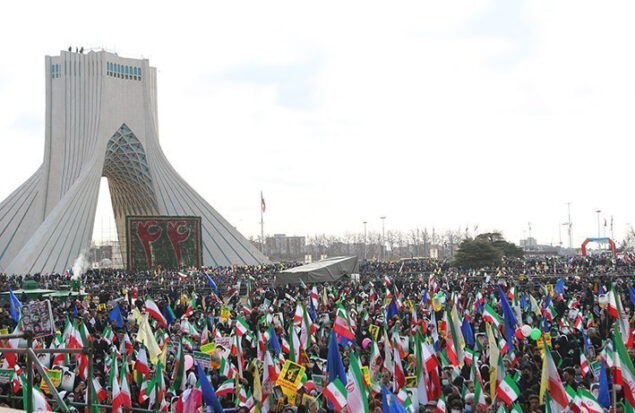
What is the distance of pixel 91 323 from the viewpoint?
57.9ft

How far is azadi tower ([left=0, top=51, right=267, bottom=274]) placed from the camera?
5109cm

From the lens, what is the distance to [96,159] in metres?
53.1

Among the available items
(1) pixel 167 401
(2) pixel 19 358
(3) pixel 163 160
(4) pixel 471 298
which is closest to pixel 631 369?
(1) pixel 167 401

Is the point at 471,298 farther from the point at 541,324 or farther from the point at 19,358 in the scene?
the point at 19,358

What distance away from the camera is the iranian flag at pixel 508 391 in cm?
807

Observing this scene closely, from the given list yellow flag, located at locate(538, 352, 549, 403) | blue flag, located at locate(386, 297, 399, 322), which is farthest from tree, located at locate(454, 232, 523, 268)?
yellow flag, located at locate(538, 352, 549, 403)

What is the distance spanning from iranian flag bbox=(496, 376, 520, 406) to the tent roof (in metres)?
23.0

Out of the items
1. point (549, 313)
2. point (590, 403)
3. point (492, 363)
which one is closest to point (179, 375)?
point (492, 363)

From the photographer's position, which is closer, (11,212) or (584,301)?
(584,301)

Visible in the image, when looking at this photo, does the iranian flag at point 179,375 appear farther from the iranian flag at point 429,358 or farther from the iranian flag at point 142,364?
the iranian flag at point 429,358

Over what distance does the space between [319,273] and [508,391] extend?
24263 mm

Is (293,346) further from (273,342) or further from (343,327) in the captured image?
(343,327)

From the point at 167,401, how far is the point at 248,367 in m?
1.63

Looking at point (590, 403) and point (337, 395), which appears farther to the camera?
point (337, 395)
